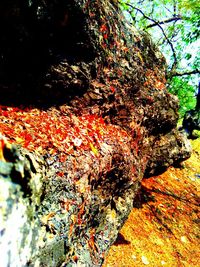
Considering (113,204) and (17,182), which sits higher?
(17,182)

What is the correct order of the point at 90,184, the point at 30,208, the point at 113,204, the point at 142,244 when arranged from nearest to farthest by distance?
1. the point at 30,208
2. the point at 90,184
3. the point at 113,204
4. the point at 142,244

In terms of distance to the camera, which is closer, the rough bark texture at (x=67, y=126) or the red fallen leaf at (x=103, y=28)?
the rough bark texture at (x=67, y=126)

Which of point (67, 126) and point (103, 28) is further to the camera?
point (103, 28)

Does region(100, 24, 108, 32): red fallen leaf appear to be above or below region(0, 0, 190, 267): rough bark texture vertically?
above

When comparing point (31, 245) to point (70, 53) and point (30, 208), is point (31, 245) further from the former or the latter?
point (70, 53)

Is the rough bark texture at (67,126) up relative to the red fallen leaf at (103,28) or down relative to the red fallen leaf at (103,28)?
down

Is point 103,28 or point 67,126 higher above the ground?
point 103,28

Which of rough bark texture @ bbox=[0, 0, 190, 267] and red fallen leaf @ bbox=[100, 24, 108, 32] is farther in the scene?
red fallen leaf @ bbox=[100, 24, 108, 32]

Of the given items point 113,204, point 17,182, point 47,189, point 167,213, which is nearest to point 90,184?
point 47,189
